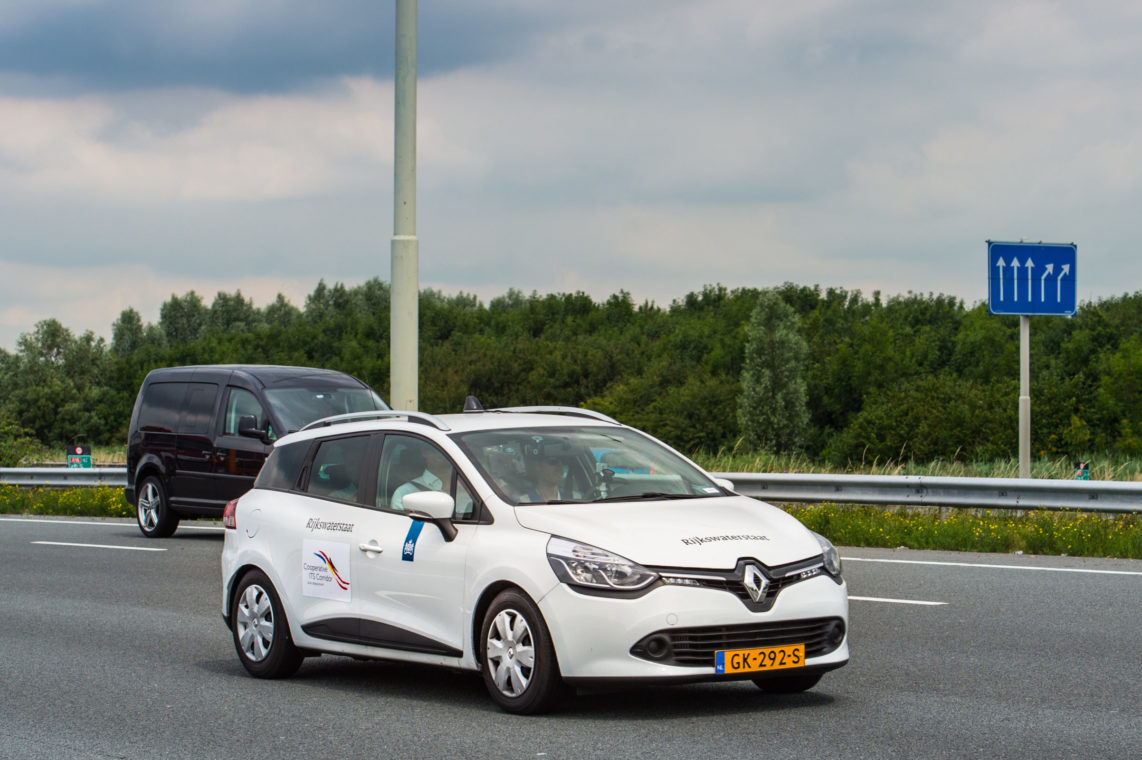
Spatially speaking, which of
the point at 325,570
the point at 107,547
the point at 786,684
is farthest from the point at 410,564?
the point at 107,547

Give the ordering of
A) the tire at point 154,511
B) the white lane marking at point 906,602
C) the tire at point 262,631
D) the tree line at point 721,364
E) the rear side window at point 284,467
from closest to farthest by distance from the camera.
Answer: the tire at point 262,631, the rear side window at point 284,467, the white lane marking at point 906,602, the tire at point 154,511, the tree line at point 721,364

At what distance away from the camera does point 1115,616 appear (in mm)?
9805

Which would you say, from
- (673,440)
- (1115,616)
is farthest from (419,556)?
(673,440)

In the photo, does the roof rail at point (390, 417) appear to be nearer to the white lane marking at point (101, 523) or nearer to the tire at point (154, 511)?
the tire at point (154, 511)

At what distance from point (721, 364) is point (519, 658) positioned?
130 m

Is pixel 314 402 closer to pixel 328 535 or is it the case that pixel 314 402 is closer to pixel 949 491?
pixel 949 491

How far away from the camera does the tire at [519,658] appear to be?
660cm

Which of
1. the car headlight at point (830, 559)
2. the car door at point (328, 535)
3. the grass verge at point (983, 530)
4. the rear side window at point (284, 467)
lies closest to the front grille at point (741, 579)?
the car headlight at point (830, 559)

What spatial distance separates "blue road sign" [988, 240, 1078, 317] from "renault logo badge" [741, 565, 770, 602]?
39.6 ft

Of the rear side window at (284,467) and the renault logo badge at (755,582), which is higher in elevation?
the rear side window at (284,467)

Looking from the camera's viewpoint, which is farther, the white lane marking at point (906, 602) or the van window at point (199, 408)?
the van window at point (199, 408)

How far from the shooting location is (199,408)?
18188 millimetres

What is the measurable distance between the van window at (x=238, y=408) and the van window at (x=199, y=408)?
0.27 meters

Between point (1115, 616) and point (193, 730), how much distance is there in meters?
6.29
